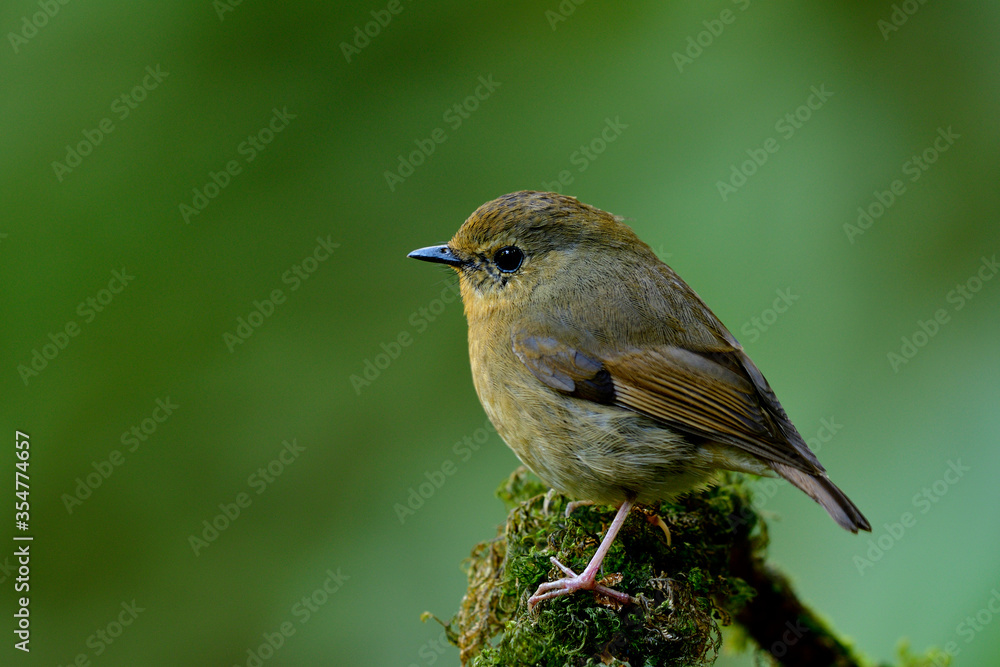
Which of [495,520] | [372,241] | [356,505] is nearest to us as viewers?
[495,520]

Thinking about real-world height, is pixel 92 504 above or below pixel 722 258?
below

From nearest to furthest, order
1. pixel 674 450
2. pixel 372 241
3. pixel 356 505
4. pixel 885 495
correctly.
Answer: pixel 674 450, pixel 885 495, pixel 356 505, pixel 372 241

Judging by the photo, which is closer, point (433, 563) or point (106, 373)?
point (433, 563)

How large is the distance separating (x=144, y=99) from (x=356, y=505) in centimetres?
216

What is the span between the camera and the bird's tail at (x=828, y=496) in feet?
7.57

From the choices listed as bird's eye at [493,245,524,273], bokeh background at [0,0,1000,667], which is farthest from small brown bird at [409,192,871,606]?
bokeh background at [0,0,1000,667]

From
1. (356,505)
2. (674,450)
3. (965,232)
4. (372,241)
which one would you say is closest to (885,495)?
(674,450)

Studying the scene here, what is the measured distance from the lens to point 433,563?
365cm

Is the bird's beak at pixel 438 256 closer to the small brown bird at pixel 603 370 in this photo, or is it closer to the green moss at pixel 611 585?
the small brown bird at pixel 603 370

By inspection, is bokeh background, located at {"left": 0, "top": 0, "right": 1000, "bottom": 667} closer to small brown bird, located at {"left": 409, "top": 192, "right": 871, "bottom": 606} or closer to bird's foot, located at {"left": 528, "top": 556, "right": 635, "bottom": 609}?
small brown bird, located at {"left": 409, "top": 192, "right": 871, "bottom": 606}

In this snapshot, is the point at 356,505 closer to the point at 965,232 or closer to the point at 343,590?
the point at 343,590

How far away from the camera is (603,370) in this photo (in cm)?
281

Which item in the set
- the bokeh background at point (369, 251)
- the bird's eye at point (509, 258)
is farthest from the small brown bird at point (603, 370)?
the bokeh background at point (369, 251)

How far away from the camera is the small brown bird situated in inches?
104
